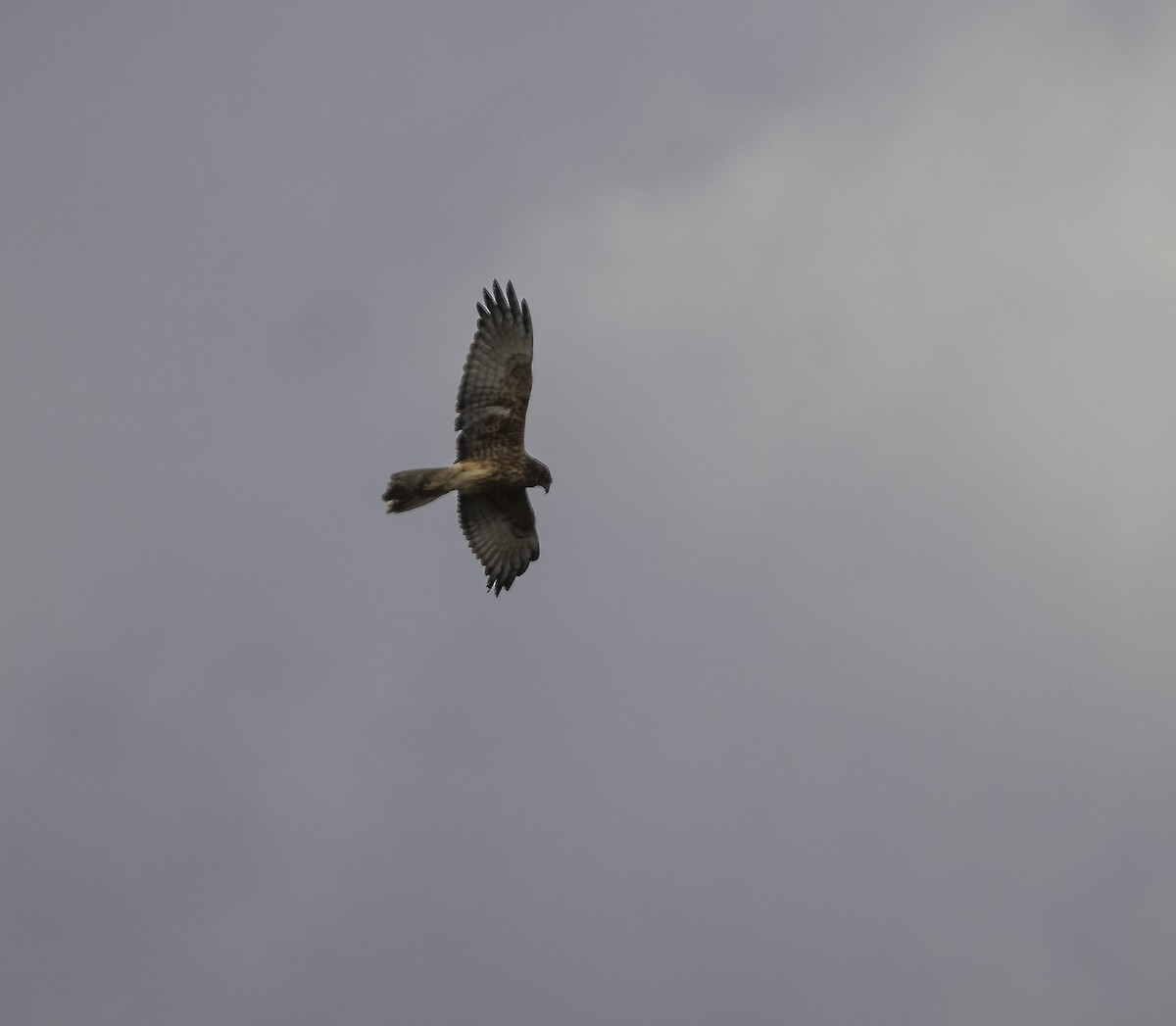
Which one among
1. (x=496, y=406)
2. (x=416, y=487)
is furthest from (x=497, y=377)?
(x=416, y=487)

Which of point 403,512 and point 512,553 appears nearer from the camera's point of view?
point 403,512

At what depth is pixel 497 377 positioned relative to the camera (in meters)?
26.4

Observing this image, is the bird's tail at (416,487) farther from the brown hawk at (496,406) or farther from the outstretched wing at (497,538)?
the outstretched wing at (497,538)

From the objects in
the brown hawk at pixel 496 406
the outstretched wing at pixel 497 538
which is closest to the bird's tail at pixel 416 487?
the brown hawk at pixel 496 406

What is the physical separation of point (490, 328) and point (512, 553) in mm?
3248

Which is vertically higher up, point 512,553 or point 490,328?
point 490,328

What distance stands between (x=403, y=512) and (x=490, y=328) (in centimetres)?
268

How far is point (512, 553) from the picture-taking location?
27828mm

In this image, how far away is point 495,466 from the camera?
2638 cm

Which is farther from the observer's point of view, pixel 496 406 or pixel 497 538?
pixel 497 538

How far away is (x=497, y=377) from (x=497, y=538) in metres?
2.52

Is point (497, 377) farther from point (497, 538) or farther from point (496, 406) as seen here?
point (497, 538)

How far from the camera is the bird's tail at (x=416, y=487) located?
25609mm

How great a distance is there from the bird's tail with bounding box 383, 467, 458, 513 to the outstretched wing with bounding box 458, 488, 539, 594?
1567 millimetres
